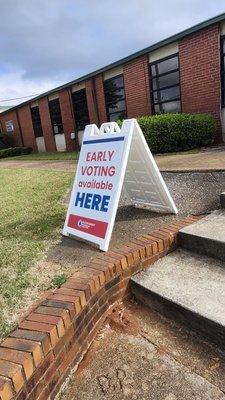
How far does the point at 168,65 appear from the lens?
11680mm

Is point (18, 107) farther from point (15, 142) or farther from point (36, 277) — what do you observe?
point (36, 277)

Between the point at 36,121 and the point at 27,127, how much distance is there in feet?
4.62

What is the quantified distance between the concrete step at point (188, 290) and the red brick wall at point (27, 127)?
19.9m

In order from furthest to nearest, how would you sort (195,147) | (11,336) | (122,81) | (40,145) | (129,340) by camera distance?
(40,145)
(122,81)
(195,147)
(129,340)
(11,336)

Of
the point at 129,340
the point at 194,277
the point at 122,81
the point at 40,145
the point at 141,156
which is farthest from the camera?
the point at 40,145

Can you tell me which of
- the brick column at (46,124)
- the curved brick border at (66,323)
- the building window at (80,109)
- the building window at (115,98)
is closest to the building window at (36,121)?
the brick column at (46,124)

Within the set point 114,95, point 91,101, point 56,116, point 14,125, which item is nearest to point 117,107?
point 114,95

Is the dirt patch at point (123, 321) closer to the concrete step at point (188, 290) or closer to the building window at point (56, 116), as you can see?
the concrete step at point (188, 290)

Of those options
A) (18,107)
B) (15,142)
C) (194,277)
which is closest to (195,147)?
(194,277)

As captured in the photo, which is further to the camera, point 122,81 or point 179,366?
point 122,81

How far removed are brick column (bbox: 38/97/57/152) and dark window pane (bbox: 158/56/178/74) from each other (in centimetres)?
891

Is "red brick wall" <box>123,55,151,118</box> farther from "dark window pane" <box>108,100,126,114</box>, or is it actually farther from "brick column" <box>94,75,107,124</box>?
"brick column" <box>94,75,107,124</box>

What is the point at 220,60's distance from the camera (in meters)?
9.93

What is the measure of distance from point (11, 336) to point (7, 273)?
93 cm
